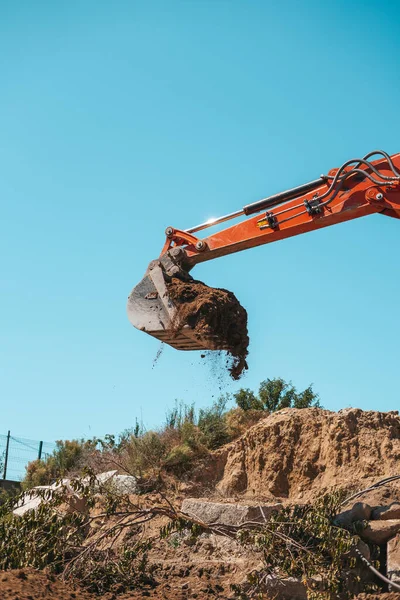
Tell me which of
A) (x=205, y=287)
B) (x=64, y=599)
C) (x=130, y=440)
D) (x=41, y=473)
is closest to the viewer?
(x=64, y=599)

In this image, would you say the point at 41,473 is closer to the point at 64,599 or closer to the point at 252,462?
the point at 252,462

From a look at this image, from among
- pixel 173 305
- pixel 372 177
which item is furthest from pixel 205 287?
Answer: pixel 372 177

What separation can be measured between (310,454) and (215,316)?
12.1ft

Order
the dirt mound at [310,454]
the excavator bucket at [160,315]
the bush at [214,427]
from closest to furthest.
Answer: the excavator bucket at [160,315] → the dirt mound at [310,454] → the bush at [214,427]

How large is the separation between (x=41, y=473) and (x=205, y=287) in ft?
31.6

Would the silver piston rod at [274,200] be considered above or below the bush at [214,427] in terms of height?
above

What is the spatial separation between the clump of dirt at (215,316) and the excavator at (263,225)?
7 cm

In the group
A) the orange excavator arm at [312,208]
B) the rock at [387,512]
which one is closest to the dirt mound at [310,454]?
the rock at [387,512]

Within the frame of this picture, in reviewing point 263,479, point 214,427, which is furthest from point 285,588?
point 214,427

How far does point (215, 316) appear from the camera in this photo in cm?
924

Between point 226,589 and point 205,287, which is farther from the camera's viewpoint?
point 205,287

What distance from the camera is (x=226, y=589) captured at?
27.1 ft

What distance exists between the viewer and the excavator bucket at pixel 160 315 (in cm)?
920

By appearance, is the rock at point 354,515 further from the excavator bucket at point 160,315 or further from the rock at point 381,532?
the excavator bucket at point 160,315
